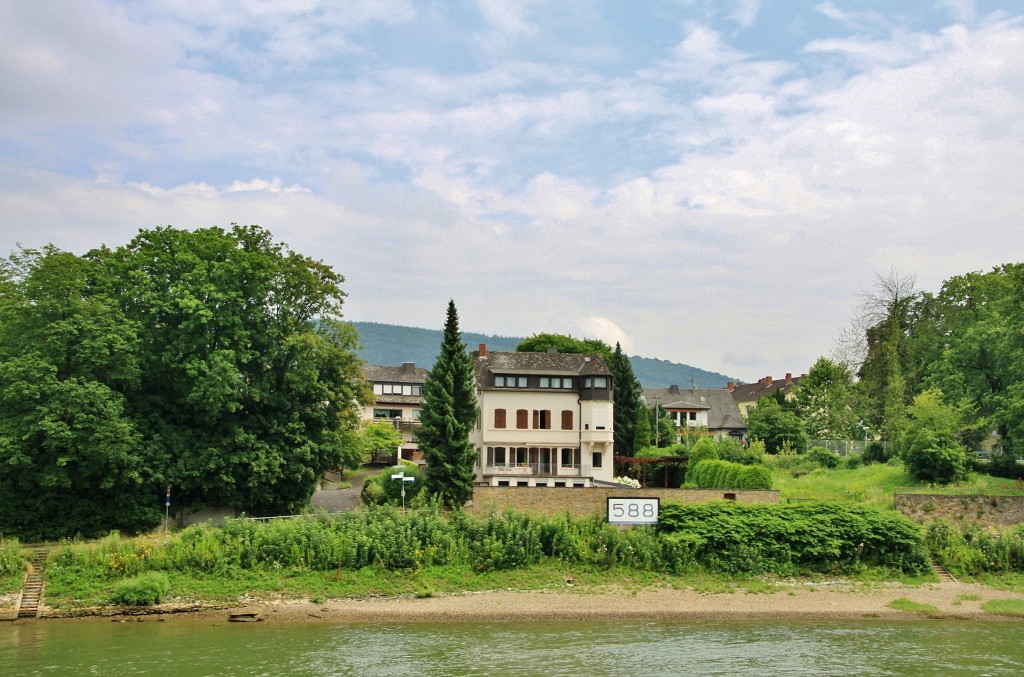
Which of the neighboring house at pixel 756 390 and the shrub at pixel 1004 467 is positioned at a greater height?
the neighboring house at pixel 756 390

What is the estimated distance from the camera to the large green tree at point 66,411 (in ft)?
130

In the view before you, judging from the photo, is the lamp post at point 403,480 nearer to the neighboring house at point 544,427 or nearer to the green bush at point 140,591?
the green bush at point 140,591

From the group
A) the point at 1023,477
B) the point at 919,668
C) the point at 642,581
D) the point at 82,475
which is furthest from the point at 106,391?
the point at 1023,477

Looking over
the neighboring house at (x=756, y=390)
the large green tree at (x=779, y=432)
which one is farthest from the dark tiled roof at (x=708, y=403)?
the large green tree at (x=779, y=432)

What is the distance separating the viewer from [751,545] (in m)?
39.2

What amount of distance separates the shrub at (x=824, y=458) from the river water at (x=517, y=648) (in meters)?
25.9

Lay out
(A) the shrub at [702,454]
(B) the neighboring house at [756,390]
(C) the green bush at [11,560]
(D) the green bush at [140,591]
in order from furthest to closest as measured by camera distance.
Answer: (B) the neighboring house at [756,390] < (A) the shrub at [702,454] < (C) the green bush at [11,560] < (D) the green bush at [140,591]

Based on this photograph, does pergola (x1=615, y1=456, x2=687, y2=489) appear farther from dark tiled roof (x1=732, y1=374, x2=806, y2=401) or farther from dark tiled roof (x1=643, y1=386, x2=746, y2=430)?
dark tiled roof (x1=732, y1=374, x2=806, y2=401)

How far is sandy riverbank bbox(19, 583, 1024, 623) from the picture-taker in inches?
1368

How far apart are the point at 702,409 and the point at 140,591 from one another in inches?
3220

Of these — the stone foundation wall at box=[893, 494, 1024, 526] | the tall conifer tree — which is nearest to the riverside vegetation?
the stone foundation wall at box=[893, 494, 1024, 526]

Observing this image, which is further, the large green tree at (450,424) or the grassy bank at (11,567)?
the large green tree at (450,424)

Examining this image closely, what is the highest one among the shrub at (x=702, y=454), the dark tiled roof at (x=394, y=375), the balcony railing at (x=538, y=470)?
the dark tiled roof at (x=394, y=375)

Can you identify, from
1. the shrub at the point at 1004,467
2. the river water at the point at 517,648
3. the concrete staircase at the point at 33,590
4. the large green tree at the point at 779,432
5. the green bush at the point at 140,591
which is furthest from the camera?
the large green tree at the point at 779,432
